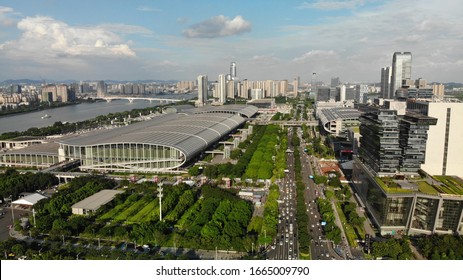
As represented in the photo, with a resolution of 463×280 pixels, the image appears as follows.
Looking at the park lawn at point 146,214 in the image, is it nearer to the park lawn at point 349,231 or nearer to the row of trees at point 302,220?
the row of trees at point 302,220

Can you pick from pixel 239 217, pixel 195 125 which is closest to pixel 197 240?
pixel 239 217

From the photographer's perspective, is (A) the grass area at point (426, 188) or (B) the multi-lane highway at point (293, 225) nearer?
(B) the multi-lane highway at point (293, 225)

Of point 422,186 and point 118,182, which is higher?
point 422,186

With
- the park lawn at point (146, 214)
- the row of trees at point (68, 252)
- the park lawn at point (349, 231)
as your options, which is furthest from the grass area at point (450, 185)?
the park lawn at point (146, 214)

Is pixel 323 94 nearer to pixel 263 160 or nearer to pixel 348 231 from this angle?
pixel 263 160

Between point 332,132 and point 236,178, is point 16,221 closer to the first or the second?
point 236,178

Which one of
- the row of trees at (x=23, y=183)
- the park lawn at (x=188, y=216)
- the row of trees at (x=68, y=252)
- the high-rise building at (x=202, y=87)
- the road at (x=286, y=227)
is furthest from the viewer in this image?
the high-rise building at (x=202, y=87)

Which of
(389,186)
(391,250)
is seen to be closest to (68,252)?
(391,250)
